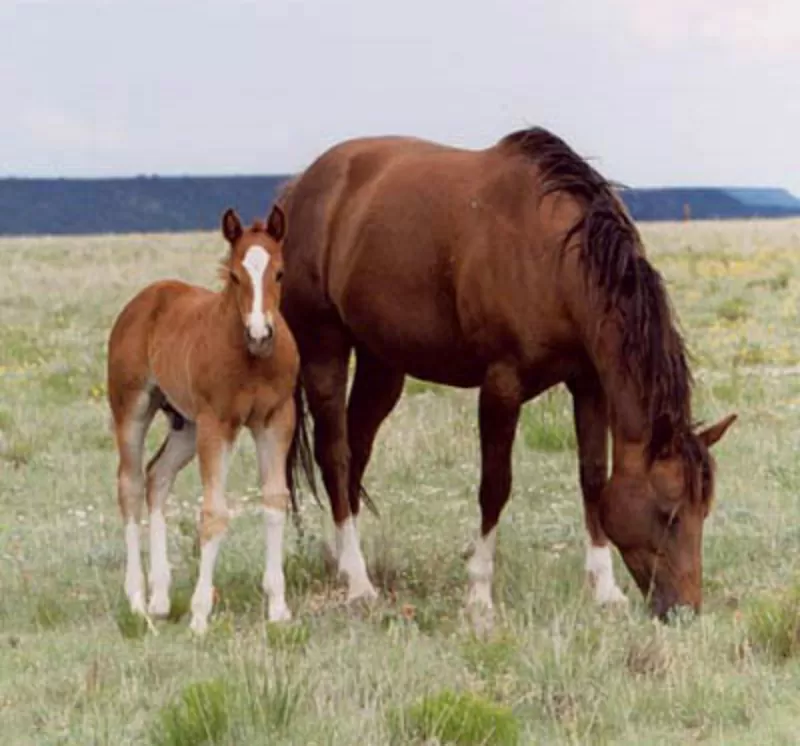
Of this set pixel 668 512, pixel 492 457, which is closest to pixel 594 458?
pixel 492 457

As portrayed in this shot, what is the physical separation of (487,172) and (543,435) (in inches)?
148

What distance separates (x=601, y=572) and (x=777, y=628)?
145cm

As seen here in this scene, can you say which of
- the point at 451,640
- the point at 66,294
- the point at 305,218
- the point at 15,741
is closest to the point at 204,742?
the point at 15,741

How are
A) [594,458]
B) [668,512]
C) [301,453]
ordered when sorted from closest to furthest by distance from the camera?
[668,512] → [594,458] → [301,453]

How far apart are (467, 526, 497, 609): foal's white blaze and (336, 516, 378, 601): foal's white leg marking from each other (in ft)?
1.83

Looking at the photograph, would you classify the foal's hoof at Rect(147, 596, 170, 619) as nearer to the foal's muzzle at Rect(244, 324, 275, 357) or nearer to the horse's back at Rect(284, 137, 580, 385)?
the foal's muzzle at Rect(244, 324, 275, 357)

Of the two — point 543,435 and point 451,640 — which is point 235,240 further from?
point 543,435

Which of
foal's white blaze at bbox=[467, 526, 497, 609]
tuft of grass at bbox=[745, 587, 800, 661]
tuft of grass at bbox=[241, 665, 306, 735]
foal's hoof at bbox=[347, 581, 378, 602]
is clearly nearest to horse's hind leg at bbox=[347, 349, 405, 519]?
foal's hoof at bbox=[347, 581, 378, 602]

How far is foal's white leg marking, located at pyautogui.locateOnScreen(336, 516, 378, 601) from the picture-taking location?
733 cm

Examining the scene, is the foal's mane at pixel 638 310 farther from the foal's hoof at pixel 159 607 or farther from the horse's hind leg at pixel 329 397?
the foal's hoof at pixel 159 607

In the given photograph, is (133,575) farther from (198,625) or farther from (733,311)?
(733,311)

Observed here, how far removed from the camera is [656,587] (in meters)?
6.25

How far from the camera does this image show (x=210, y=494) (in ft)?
21.1

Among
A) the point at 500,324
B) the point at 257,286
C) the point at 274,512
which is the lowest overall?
the point at 274,512
